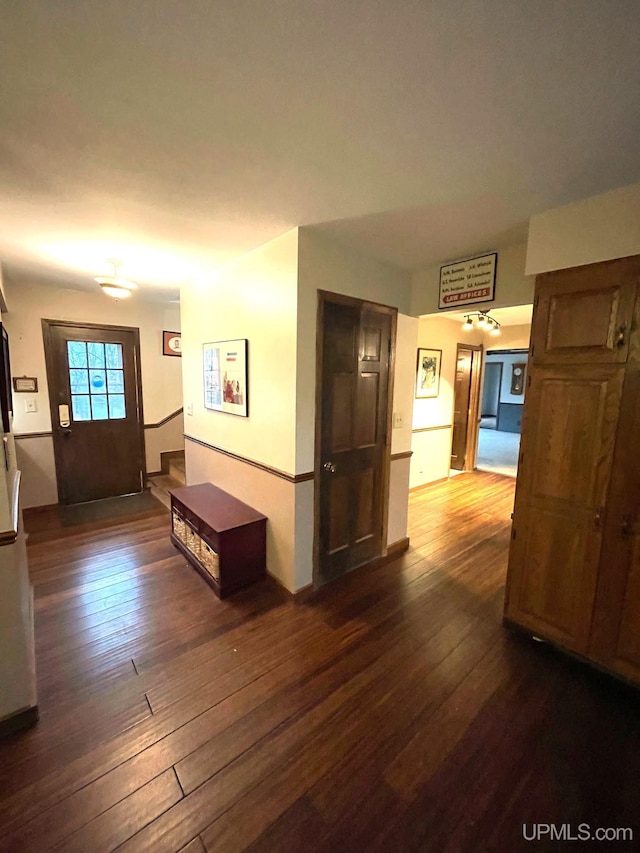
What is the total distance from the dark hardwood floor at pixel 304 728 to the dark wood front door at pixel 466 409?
143 inches

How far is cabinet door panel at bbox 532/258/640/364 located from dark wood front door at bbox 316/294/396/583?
1128 millimetres

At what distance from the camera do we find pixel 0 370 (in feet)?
7.64

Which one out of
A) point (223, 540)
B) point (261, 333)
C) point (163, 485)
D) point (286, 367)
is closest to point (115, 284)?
point (261, 333)

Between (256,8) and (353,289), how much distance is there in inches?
66.7

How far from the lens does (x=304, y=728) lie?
62.4 inches

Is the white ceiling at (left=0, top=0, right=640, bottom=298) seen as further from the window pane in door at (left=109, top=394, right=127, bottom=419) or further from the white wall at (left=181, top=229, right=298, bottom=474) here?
the window pane in door at (left=109, top=394, right=127, bottom=419)

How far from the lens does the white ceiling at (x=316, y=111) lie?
912 millimetres

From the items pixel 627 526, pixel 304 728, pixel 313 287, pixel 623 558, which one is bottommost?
pixel 304 728

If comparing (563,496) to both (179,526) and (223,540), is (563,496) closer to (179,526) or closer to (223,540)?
(223,540)

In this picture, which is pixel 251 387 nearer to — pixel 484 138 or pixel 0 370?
pixel 0 370

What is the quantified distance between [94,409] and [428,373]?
4.34 metres

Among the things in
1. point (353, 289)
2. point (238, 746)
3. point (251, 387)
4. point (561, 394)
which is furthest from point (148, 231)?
point (238, 746)

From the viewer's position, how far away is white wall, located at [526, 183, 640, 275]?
1644 mm

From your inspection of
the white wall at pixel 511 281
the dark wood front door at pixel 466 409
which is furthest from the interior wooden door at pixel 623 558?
the dark wood front door at pixel 466 409
